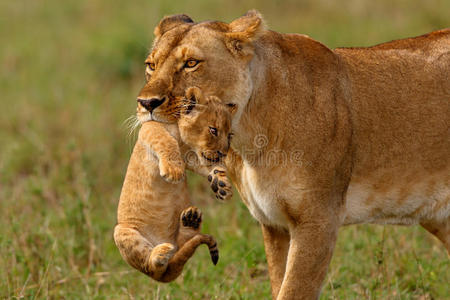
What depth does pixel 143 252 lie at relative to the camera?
3.62 meters

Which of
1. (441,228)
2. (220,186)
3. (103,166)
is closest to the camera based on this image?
(220,186)

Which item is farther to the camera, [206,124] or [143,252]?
[143,252]

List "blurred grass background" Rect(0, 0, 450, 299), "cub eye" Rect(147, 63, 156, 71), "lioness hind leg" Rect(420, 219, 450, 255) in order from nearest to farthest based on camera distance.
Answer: "cub eye" Rect(147, 63, 156, 71) < "lioness hind leg" Rect(420, 219, 450, 255) < "blurred grass background" Rect(0, 0, 450, 299)

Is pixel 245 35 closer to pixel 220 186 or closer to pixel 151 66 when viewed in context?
pixel 151 66

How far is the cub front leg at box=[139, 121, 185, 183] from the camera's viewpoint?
11.3 feet

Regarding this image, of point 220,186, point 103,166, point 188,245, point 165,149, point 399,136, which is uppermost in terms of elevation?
point 399,136

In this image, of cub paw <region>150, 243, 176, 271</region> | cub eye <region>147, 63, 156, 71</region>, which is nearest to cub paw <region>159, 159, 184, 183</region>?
cub paw <region>150, 243, 176, 271</region>

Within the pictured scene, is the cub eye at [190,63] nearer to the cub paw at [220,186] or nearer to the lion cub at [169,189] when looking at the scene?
the lion cub at [169,189]

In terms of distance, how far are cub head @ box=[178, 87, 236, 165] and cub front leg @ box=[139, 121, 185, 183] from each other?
0.09 meters

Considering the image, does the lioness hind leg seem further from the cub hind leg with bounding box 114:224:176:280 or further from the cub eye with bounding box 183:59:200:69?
the cub eye with bounding box 183:59:200:69

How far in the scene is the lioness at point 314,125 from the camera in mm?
3639

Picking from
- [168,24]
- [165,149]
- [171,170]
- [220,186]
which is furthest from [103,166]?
[220,186]

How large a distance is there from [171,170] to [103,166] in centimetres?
323

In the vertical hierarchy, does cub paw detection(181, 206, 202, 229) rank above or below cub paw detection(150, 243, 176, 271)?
above
